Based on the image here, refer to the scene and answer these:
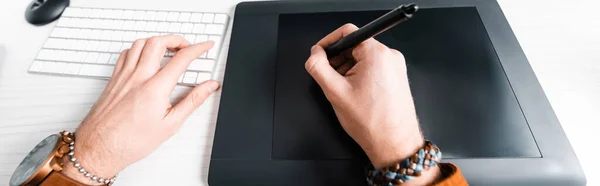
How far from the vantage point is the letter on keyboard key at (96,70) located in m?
0.56

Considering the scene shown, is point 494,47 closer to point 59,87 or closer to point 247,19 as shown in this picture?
point 247,19

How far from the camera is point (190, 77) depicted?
54 centimetres

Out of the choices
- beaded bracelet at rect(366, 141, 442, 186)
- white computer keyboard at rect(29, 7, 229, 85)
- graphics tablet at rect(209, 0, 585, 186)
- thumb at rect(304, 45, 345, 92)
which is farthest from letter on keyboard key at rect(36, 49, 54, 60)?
beaded bracelet at rect(366, 141, 442, 186)

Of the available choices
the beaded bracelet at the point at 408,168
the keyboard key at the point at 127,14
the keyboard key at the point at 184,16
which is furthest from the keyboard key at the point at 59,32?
the beaded bracelet at the point at 408,168

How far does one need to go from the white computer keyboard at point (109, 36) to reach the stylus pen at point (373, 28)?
0.21m

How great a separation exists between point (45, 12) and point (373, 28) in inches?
24.6

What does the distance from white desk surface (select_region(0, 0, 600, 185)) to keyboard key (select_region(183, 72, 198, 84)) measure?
0.02 m

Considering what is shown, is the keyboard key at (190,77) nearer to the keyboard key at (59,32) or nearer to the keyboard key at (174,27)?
the keyboard key at (174,27)

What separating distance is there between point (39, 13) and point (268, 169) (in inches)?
21.7

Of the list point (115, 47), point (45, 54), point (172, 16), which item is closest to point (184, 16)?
point (172, 16)

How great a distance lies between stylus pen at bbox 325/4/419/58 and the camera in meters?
0.34

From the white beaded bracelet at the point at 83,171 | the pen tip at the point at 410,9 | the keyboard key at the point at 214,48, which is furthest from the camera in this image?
the keyboard key at the point at 214,48

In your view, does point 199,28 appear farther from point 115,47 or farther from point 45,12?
point 45,12

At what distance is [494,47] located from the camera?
0.55 m
